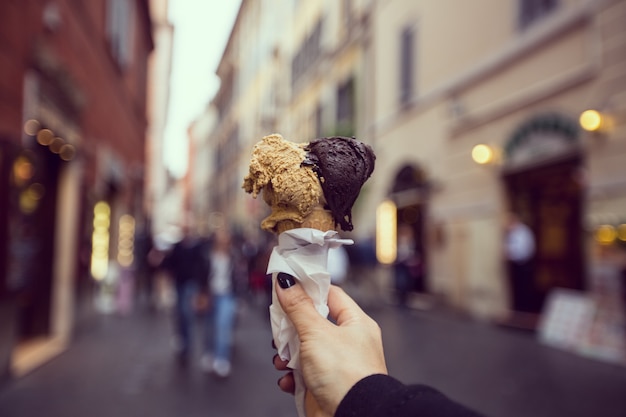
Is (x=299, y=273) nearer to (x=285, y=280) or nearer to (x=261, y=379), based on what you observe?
(x=285, y=280)

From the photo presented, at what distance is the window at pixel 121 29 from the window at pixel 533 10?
7.82 metres

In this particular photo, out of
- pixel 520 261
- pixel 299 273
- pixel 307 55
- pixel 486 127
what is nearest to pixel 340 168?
pixel 299 273

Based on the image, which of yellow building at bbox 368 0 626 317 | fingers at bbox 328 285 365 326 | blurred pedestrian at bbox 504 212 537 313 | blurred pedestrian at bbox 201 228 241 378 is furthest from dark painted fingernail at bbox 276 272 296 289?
blurred pedestrian at bbox 504 212 537 313

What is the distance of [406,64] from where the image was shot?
1370 cm

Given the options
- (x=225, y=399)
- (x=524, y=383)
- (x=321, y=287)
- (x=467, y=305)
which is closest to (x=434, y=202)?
(x=467, y=305)

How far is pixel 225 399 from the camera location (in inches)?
195

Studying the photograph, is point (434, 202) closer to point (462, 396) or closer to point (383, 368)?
point (462, 396)

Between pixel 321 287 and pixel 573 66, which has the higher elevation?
pixel 573 66

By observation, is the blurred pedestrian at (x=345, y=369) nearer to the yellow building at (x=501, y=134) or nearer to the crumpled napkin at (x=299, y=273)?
the crumpled napkin at (x=299, y=273)

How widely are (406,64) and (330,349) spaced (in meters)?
13.3

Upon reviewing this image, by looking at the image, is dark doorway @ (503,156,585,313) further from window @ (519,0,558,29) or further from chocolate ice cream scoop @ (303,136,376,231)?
chocolate ice cream scoop @ (303,136,376,231)

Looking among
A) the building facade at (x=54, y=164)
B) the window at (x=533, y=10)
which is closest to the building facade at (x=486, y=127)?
the window at (x=533, y=10)

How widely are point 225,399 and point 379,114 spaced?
11.7m

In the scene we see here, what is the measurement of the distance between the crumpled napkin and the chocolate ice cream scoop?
0.09 m
